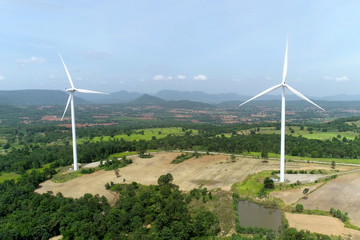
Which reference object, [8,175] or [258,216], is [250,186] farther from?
[8,175]

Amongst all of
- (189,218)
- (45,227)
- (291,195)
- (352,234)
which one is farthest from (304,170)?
(45,227)

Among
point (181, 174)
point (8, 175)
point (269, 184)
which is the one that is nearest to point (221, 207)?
point (269, 184)

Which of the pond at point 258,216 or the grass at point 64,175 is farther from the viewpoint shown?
the grass at point 64,175

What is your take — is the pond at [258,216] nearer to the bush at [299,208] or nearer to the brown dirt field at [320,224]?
the brown dirt field at [320,224]

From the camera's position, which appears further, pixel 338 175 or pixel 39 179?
pixel 39 179

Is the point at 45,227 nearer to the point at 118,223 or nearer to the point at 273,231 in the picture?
the point at 118,223

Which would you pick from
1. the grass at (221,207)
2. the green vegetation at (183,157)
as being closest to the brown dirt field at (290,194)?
the grass at (221,207)
